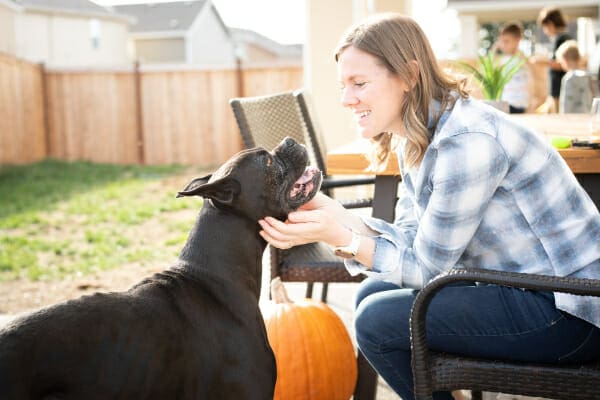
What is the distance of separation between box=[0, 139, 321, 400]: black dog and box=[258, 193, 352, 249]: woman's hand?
0.10 meters

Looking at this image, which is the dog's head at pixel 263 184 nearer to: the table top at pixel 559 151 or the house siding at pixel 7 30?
the table top at pixel 559 151

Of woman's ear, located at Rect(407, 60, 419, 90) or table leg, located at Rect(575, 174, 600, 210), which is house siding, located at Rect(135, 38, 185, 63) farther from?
woman's ear, located at Rect(407, 60, 419, 90)

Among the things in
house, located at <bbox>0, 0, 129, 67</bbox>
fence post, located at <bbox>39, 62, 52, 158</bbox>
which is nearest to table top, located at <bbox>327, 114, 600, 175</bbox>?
fence post, located at <bbox>39, 62, 52, 158</bbox>

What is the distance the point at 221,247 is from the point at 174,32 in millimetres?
32734

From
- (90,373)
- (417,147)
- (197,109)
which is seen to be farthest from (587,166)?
(197,109)

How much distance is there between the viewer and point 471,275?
1952 millimetres

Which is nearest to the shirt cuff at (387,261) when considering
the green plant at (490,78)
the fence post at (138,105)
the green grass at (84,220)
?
the green plant at (490,78)

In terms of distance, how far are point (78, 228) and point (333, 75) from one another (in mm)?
3774

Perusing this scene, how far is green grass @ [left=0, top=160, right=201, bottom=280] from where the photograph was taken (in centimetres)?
675

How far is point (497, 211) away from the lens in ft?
7.57

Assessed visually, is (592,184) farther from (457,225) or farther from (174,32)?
(174,32)

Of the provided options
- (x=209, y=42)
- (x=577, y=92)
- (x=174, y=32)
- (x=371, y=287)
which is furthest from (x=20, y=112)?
(x=209, y=42)

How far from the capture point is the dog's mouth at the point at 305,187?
8.30 ft

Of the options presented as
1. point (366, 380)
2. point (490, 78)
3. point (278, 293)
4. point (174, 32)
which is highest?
point (174, 32)
